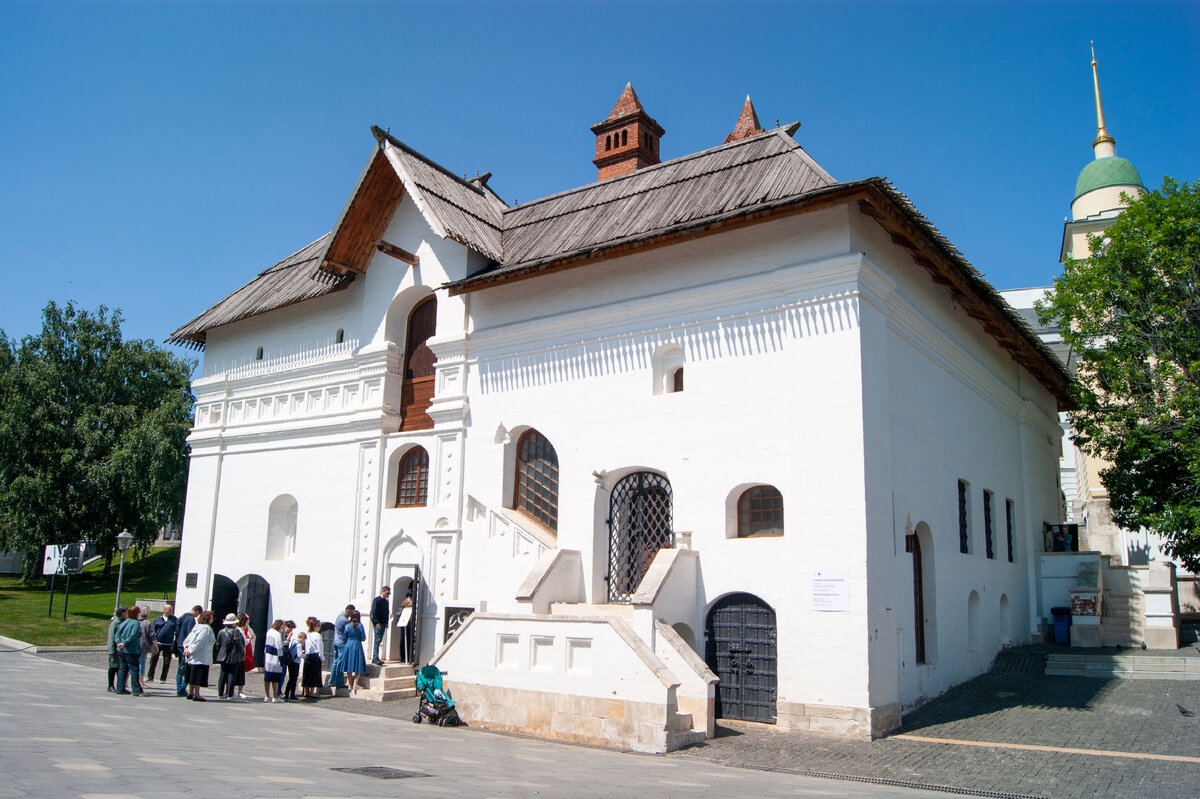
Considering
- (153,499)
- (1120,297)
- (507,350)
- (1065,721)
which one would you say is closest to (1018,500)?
(1120,297)

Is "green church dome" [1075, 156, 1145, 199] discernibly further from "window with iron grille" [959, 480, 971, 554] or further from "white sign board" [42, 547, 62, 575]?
"white sign board" [42, 547, 62, 575]

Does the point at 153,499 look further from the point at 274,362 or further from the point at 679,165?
the point at 679,165

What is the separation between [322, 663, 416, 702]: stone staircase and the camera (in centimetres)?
1521

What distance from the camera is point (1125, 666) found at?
15961mm

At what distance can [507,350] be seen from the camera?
16.9 meters

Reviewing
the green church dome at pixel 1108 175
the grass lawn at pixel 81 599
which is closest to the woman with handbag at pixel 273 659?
the grass lawn at pixel 81 599

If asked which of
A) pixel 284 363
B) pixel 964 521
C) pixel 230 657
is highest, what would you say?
pixel 284 363

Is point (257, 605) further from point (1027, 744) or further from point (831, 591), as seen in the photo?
point (1027, 744)

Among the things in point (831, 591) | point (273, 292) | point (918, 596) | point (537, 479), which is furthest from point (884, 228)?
point (273, 292)

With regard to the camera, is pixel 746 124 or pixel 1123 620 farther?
pixel 746 124

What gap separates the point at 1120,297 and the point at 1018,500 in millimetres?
5285

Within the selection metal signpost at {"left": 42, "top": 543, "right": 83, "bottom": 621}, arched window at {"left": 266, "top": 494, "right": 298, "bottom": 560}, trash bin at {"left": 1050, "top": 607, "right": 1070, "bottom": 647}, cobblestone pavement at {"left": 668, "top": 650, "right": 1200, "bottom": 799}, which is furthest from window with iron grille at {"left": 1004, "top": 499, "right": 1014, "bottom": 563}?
metal signpost at {"left": 42, "top": 543, "right": 83, "bottom": 621}

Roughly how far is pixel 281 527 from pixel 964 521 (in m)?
15.3

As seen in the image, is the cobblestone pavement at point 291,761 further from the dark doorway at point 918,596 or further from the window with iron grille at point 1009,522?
the window with iron grille at point 1009,522
